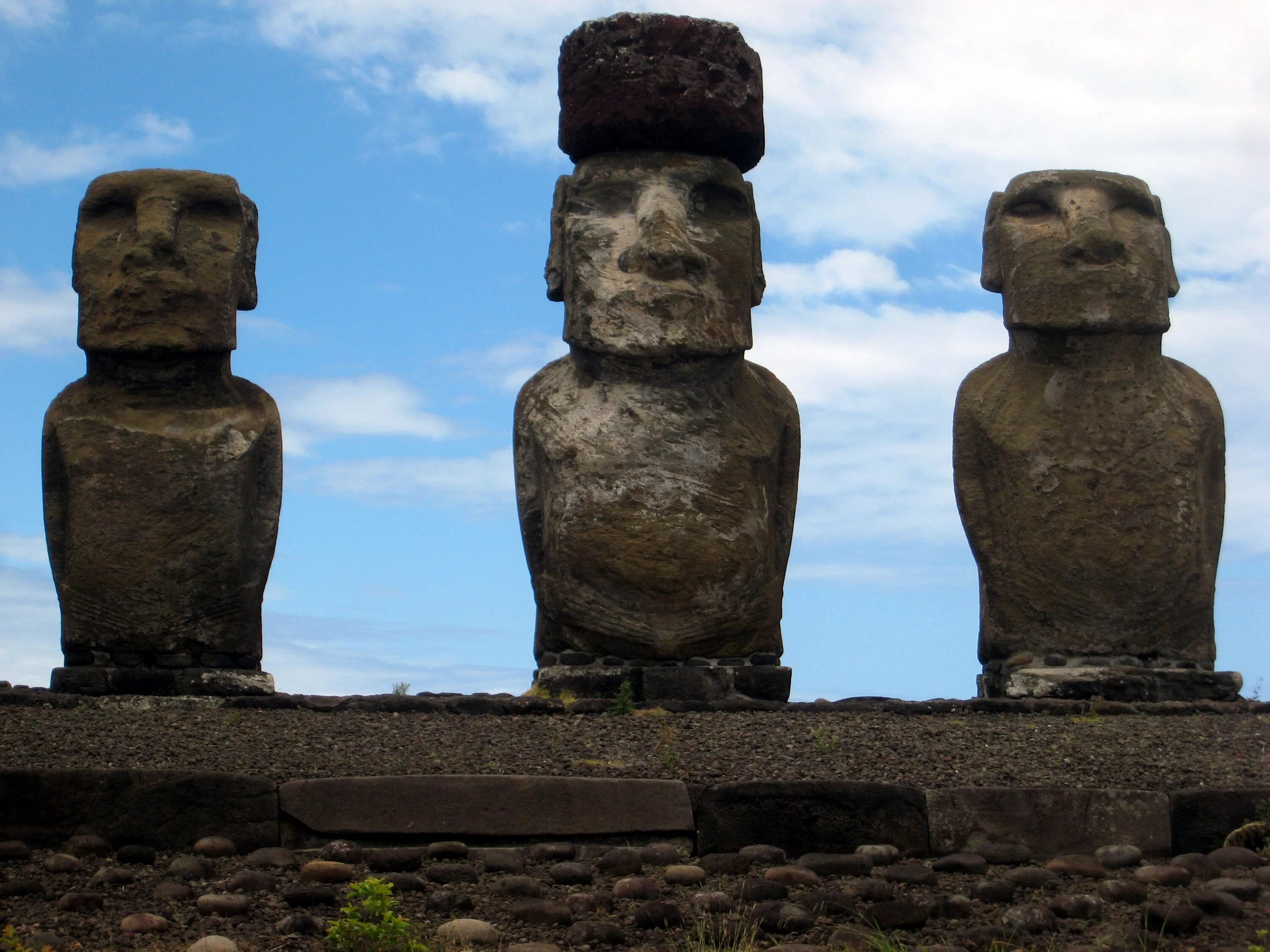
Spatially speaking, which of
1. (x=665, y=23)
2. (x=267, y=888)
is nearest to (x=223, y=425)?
(x=665, y=23)

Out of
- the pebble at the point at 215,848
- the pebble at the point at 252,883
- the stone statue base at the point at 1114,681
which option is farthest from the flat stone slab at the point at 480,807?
the stone statue base at the point at 1114,681

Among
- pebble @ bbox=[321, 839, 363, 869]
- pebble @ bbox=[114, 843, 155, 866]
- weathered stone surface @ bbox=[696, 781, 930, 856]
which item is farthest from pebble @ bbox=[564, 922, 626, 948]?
pebble @ bbox=[114, 843, 155, 866]

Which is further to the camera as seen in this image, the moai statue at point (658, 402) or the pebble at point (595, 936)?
the moai statue at point (658, 402)

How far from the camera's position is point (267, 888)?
652cm

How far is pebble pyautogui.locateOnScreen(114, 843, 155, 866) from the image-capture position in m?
6.82

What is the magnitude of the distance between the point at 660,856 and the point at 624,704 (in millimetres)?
1990

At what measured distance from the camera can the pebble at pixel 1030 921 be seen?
6.11 metres

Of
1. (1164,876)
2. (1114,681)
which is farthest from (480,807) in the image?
(1114,681)

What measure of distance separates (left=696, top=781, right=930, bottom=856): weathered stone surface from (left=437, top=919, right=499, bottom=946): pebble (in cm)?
121

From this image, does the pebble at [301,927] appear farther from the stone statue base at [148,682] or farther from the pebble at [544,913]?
the stone statue base at [148,682]

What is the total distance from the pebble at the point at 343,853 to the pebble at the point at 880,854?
160 cm

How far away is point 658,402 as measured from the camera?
1002cm

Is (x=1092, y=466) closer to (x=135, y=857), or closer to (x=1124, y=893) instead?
(x=1124, y=893)

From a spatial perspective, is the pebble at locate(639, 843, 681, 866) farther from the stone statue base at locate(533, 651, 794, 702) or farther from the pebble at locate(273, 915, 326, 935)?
the stone statue base at locate(533, 651, 794, 702)
